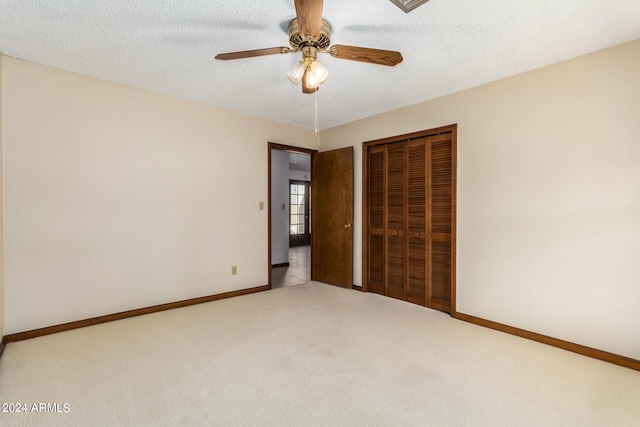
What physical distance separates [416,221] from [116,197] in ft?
10.5

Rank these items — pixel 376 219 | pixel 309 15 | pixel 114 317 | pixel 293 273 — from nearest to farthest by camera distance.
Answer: pixel 309 15 → pixel 114 317 → pixel 376 219 → pixel 293 273

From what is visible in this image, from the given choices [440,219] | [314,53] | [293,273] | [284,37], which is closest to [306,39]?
A: [314,53]

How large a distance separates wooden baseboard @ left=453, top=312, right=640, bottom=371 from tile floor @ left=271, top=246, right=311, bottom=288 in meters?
2.39

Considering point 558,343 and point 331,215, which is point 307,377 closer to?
point 558,343

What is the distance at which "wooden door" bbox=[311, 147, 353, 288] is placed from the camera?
13.9 ft

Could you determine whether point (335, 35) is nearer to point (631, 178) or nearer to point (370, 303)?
point (631, 178)

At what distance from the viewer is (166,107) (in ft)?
10.8

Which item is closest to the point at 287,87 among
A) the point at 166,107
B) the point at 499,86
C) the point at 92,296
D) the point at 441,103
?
the point at 166,107

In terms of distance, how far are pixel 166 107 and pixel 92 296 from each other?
2047 millimetres

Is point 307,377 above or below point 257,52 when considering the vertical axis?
below

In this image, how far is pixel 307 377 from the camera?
1998 millimetres

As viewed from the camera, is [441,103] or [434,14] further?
[441,103]

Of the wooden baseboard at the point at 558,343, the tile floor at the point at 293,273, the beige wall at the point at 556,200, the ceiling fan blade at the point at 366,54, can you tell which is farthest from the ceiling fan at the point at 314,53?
the tile floor at the point at 293,273

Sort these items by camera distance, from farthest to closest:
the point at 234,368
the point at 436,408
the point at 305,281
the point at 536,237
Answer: the point at 305,281, the point at 536,237, the point at 234,368, the point at 436,408
